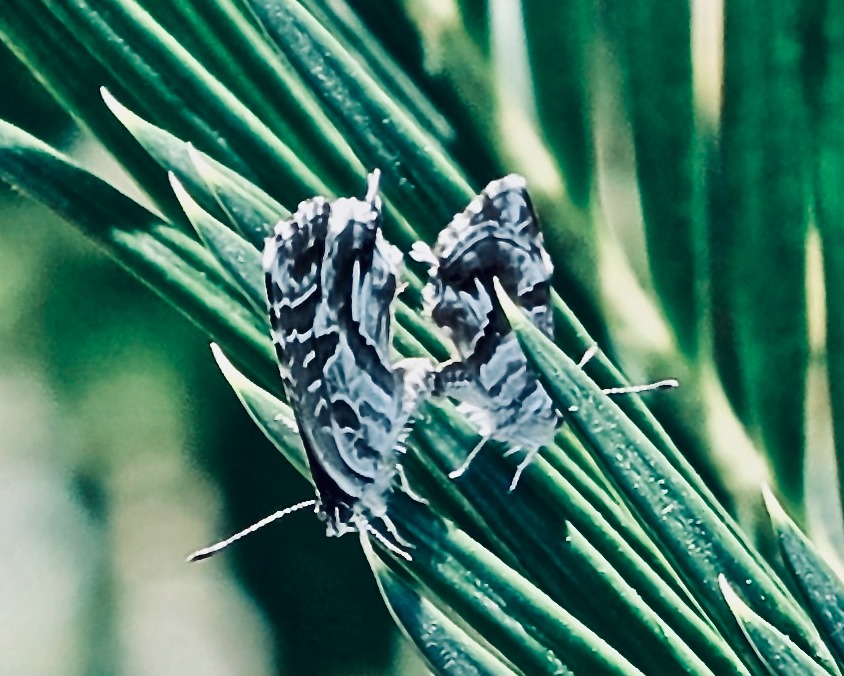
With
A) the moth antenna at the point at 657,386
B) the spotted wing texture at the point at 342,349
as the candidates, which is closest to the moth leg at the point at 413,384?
the spotted wing texture at the point at 342,349

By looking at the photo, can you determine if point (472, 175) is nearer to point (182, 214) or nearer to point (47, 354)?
point (182, 214)

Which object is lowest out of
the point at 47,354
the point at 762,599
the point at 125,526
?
the point at 762,599

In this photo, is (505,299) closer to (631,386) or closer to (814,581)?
(631,386)

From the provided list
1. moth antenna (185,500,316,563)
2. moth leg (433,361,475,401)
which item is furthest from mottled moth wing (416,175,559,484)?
moth antenna (185,500,316,563)

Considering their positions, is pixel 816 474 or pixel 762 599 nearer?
pixel 762 599

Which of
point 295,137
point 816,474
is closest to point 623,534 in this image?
point 816,474

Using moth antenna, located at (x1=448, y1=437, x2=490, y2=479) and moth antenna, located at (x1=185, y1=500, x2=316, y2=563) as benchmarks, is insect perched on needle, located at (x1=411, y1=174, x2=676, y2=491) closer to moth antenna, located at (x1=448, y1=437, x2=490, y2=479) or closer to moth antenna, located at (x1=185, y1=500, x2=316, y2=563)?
moth antenna, located at (x1=448, y1=437, x2=490, y2=479)
